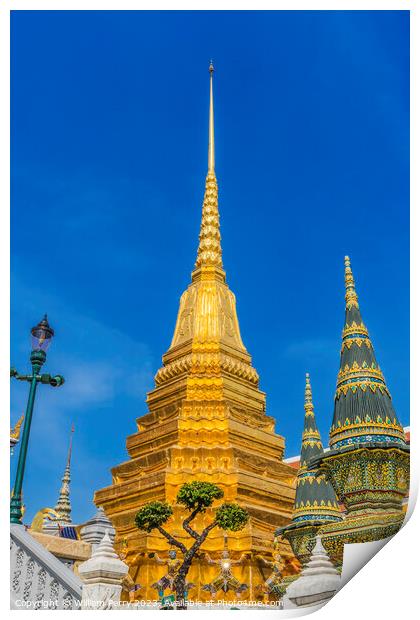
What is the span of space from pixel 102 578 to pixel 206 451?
25.0 feet

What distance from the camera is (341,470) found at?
4.86 m

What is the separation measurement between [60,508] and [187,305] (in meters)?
8.98

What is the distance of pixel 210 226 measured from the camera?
56.4ft

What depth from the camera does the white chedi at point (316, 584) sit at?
429cm

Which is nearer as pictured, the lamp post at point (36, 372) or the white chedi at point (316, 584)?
the white chedi at point (316, 584)

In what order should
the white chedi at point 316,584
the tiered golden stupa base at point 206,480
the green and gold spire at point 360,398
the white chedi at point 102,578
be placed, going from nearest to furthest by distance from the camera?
the white chedi at point 316,584, the white chedi at point 102,578, the green and gold spire at point 360,398, the tiered golden stupa base at point 206,480

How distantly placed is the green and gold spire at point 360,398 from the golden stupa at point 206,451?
6168 mm

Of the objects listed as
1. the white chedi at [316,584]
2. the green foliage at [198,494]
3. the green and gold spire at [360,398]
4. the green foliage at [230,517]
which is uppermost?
the green and gold spire at [360,398]


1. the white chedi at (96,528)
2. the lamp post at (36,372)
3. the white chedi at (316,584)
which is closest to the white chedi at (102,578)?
the lamp post at (36,372)

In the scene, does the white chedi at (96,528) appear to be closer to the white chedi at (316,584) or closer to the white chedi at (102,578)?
the white chedi at (102,578)

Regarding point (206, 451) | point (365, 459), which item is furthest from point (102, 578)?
point (206, 451)

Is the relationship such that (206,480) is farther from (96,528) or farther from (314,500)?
(314,500)

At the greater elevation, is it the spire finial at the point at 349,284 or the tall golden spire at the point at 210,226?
the tall golden spire at the point at 210,226
